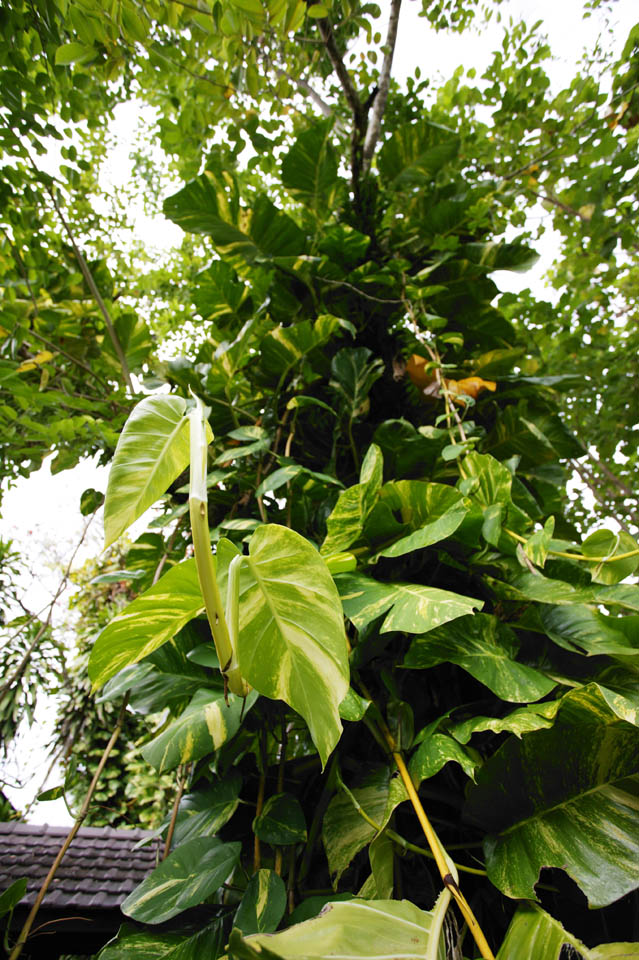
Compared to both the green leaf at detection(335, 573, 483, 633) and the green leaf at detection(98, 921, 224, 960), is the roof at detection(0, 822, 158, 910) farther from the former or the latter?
the green leaf at detection(335, 573, 483, 633)

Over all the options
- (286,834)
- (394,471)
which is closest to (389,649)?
(286,834)

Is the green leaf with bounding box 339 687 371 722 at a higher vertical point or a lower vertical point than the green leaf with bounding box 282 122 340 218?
lower

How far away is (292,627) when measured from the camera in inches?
16.1

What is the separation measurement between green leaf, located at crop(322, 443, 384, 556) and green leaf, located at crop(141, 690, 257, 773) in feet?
0.69

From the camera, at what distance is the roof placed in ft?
7.45

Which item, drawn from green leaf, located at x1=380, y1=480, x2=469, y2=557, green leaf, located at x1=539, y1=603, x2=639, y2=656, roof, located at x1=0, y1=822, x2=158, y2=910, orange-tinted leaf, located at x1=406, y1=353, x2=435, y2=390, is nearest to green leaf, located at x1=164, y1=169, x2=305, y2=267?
orange-tinted leaf, located at x1=406, y1=353, x2=435, y2=390

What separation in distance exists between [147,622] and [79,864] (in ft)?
11.2

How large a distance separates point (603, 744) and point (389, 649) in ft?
0.95

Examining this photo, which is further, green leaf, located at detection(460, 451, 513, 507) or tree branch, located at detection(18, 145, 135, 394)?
tree branch, located at detection(18, 145, 135, 394)

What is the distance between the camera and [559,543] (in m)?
0.69

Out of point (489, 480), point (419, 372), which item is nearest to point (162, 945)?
point (489, 480)

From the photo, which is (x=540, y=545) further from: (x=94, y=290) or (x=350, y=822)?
(x=94, y=290)

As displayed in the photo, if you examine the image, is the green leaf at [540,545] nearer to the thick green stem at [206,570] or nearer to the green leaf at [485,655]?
the green leaf at [485,655]

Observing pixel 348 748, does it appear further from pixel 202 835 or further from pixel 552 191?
pixel 552 191
